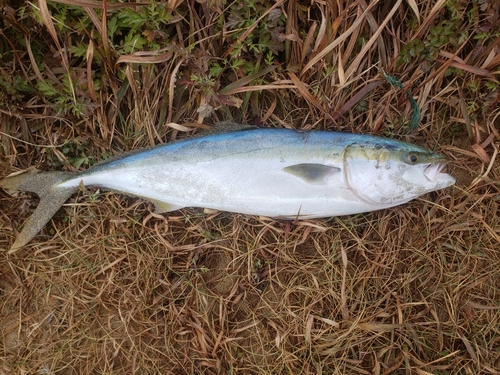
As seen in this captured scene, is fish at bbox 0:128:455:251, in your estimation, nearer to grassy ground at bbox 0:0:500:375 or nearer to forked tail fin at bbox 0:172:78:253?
forked tail fin at bbox 0:172:78:253

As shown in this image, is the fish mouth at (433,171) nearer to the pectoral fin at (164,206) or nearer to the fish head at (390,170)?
the fish head at (390,170)

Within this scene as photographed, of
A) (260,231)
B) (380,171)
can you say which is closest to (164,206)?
(260,231)

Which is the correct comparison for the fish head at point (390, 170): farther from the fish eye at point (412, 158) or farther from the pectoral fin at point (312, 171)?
the pectoral fin at point (312, 171)

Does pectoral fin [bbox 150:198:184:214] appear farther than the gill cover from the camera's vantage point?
Yes

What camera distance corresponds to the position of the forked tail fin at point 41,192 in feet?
9.18

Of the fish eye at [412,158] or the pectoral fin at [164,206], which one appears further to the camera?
the pectoral fin at [164,206]

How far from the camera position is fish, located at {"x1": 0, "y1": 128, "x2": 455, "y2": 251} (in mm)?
2578

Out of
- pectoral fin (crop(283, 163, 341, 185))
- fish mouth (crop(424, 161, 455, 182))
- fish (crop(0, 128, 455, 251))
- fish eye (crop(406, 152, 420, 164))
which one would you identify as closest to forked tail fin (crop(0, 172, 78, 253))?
fish (crop(0, 128, 455, 251))

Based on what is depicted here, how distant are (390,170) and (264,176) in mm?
938

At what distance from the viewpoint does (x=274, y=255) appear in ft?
9.64

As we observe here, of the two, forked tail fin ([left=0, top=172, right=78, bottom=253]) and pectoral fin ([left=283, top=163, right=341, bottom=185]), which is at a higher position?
pectoral fin ([left=283, top=163, right=341, bottom=185])

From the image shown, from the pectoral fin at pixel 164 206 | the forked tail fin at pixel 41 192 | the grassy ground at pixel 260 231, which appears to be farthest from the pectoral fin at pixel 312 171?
the forked tail fin at pixel 41 192

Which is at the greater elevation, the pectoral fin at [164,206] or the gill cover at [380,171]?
the gill cover at [380,171]

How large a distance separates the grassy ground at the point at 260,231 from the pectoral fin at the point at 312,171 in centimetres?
47
